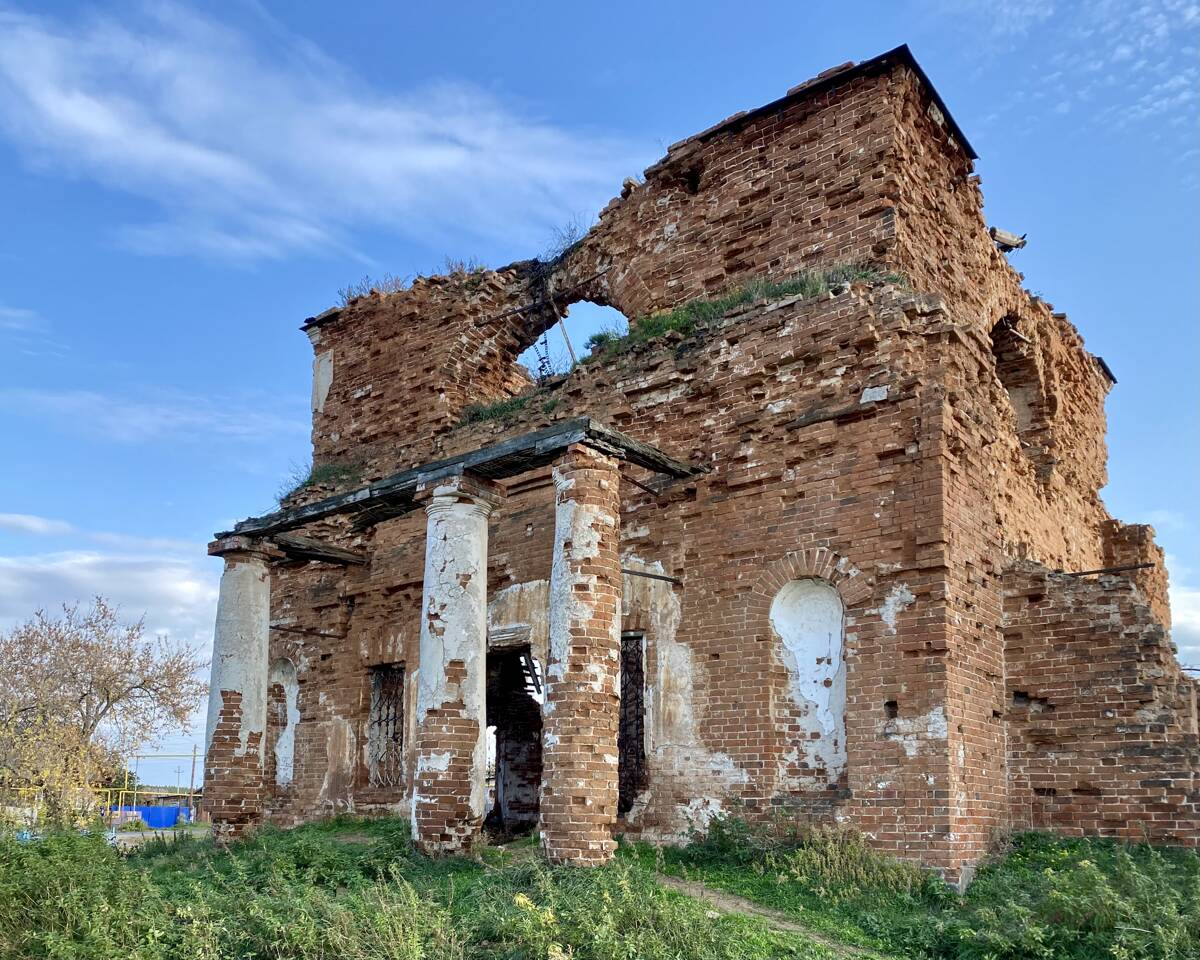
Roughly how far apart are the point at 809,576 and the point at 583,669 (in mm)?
2243

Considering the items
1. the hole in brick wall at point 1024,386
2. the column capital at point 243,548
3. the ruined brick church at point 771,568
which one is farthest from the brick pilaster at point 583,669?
the hole in brick wall at point 1024,386

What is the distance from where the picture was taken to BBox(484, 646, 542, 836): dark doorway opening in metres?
14.8

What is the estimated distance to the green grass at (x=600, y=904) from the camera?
621cm

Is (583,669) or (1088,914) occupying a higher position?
(583,669)

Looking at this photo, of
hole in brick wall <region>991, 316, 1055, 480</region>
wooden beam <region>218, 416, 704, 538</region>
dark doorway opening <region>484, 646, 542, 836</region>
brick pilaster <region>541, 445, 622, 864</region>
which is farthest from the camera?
dark doorway opening <region>484, 646, 542, 836</region>

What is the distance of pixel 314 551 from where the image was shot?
13.2 metres

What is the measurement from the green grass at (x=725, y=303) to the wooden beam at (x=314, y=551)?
165 inches

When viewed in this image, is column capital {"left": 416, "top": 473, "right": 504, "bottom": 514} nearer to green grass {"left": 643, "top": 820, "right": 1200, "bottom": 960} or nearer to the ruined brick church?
the ruined brick church

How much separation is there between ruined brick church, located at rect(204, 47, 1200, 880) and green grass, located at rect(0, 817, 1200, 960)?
438 millimetres

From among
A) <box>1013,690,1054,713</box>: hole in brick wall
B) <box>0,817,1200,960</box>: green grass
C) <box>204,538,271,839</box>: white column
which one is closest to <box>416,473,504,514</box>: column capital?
<box>0,817,1200,960</box>: green grass

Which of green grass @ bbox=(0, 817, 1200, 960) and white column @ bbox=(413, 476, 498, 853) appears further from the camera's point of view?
white column @ bbox=(413, 476, 498, 853)

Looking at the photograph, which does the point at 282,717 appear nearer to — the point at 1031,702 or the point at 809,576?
the point at 809,576

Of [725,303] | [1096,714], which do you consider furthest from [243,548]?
[1096,714]

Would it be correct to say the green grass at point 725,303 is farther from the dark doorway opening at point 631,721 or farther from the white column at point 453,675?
the dark doorway opening at point 631,721
